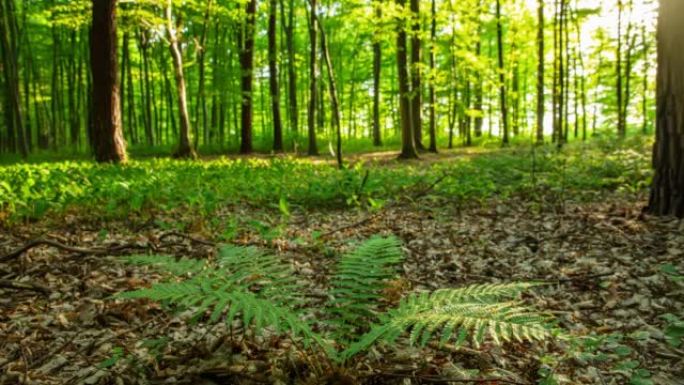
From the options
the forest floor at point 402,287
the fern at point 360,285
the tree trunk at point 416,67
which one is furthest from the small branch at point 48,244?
the tree trunk at point 416,67

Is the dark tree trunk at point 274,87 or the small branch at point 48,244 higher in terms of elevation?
the dark tree trunk at point 274,87

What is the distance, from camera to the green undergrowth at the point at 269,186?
5.50 metres

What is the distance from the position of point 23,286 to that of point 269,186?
4721mm

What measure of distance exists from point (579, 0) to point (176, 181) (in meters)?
18.8

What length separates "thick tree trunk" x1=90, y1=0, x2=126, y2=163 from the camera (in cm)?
995

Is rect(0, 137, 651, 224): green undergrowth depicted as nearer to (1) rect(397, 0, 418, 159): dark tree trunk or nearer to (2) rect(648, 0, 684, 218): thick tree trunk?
(2) rect(648, 0, 684, 218): thick tree trunk

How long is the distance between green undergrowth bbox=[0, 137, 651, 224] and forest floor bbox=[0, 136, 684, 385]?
0.65 feet

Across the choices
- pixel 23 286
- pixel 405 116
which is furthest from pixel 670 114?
pixel 405 116

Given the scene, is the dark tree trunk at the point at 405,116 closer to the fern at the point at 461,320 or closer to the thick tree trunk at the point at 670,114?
the thick tree trunk at the point at 670,114

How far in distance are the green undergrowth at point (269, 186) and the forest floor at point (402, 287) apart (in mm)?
199

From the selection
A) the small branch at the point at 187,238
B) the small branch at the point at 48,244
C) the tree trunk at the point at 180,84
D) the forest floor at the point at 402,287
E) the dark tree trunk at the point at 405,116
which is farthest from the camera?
the dark tree trunk at the point at 405,116

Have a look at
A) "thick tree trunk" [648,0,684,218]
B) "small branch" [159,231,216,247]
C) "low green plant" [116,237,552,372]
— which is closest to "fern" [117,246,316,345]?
"low green plant" [116,237,552,372]

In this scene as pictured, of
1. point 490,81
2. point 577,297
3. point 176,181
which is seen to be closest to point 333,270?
point 577,297

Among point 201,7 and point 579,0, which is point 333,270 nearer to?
point 201,7
